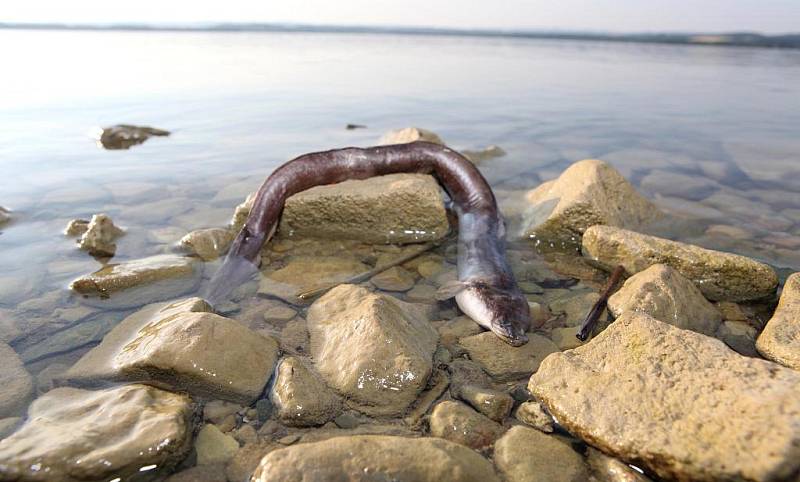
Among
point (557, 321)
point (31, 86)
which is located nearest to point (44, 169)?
point (557, 321)

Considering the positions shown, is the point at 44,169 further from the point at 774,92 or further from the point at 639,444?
the point at 774,92

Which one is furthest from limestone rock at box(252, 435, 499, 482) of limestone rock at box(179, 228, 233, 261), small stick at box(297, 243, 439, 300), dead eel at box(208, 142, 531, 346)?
limestone rock at box(179, 228, 233, 261)

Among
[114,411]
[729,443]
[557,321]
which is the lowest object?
[557,321]

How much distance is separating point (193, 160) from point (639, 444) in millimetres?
8172

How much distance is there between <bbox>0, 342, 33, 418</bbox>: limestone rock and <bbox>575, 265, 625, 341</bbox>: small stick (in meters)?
3.50

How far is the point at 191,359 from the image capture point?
2855mm

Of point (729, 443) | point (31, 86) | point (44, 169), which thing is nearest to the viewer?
point (729, 443)

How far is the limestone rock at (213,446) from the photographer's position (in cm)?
248

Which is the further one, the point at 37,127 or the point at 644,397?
the point at 37,127

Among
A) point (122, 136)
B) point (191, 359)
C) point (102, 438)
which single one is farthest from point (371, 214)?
point (122, 136)

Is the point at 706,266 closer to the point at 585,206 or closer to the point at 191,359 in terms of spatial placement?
the point at 585,206

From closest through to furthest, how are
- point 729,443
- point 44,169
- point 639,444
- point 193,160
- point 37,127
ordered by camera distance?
point 729,443
point 639,444
point 44,169
point 193,160
point 37,127

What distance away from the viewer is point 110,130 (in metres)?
10.0

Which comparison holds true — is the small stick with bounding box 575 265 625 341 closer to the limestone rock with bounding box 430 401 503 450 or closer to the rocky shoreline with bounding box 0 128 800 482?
the rocky shoreline with bounding box 0 128 800 482
